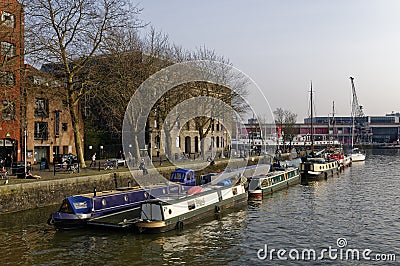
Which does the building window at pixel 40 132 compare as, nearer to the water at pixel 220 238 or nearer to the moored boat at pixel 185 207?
the water at pixel 220 238

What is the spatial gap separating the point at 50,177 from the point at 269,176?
20236 mm

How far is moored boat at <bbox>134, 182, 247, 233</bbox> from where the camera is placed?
24.2m

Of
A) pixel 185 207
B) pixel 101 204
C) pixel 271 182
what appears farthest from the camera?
pixel 271 182

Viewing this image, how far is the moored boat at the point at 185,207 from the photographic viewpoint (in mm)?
24250

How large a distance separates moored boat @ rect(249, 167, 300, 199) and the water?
3.97 metres

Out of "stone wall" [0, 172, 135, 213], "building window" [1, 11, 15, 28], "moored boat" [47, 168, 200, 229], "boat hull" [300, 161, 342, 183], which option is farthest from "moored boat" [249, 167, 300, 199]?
"building window" [1, 11, 15, 28]

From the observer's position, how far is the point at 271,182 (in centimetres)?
4222

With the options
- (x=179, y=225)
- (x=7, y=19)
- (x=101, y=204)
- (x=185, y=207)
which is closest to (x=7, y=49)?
→ (x=7, y=19)

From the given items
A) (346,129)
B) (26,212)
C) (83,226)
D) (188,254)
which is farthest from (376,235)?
(346,129)

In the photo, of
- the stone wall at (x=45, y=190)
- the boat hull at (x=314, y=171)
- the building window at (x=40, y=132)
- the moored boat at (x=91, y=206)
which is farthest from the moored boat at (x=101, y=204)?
the boat hull at (x=314, y=171)
